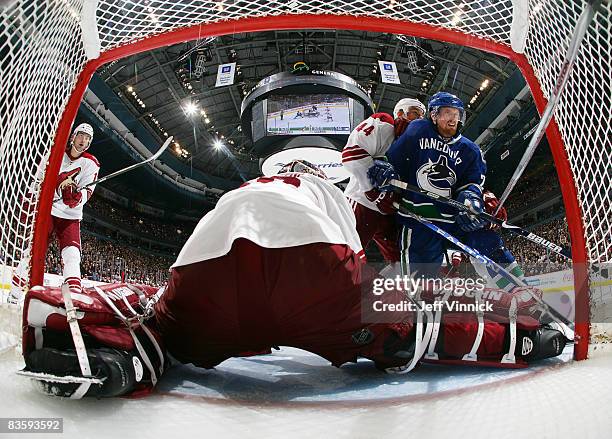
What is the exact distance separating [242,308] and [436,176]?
138 centimetres

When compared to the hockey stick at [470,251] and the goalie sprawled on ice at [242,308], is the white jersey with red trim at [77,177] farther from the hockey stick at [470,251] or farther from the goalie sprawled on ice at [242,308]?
the hockey stick at [470,251]

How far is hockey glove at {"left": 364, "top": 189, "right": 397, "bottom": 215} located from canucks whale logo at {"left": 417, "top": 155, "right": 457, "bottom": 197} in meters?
0.16

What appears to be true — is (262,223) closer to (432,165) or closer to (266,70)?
(432,165)

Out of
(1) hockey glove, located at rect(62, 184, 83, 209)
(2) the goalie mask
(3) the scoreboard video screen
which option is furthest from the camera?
(3) the scoreboard video screen

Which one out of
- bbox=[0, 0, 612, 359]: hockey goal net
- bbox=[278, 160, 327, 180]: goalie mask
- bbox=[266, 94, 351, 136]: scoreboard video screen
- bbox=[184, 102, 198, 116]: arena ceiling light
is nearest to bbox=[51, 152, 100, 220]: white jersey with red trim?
bbox=[0, 0, 612, 359]: hockey goal net

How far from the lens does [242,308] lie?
3.12 ft

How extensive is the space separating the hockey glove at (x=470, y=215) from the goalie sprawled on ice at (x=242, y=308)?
81 centimetres

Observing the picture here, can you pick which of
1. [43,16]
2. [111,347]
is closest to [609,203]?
[111,347]

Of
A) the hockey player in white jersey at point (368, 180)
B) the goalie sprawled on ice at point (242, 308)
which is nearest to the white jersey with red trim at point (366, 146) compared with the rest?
the hockey player in white jersey at point (368, 180)

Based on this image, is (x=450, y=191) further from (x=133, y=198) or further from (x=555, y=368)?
(x=133, y=198)

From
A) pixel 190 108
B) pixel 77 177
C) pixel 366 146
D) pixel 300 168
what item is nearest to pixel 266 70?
pixel 190 108

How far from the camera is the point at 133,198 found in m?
15.0

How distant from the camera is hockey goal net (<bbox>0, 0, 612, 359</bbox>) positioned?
4.31ft

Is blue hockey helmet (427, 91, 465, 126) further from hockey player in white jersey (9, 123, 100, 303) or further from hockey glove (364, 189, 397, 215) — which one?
hockey player in white jersey (9, 123, 100, 303)
